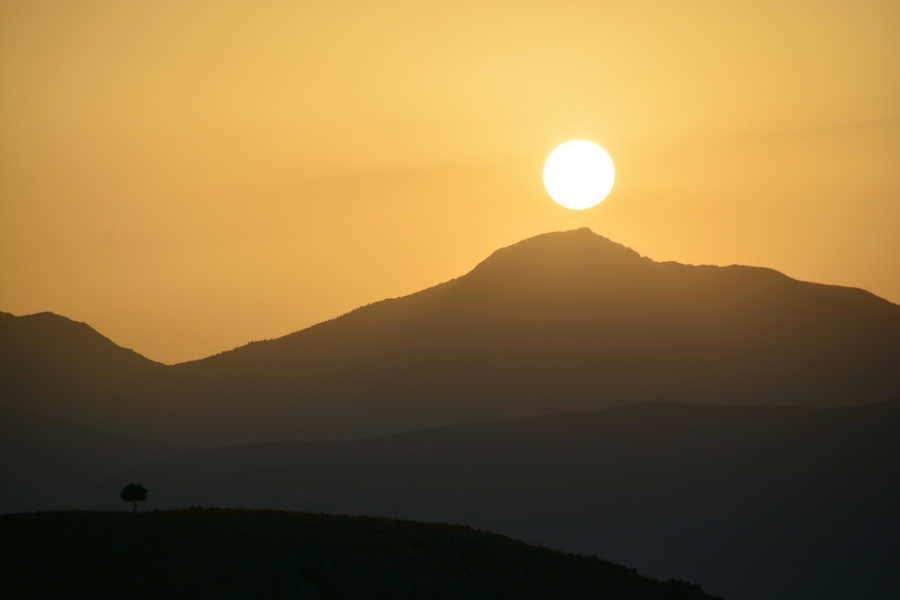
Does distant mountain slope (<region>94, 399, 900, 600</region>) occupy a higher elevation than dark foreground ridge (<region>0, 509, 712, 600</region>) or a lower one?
higher

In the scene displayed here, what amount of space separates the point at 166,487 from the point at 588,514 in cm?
8619

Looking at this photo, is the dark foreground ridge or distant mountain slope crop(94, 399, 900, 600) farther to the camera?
distant mountain slope crop(94, 399, 900, 600)

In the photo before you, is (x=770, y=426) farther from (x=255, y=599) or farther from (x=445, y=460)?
(x=255, y=599)

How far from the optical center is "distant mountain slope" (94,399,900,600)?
110500 millimetres

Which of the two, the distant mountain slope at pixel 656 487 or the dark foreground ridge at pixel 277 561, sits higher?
the distant mountain slope at pixel 656 487

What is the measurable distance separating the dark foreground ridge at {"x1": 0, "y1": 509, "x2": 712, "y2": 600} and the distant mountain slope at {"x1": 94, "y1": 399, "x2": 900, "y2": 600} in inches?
2743

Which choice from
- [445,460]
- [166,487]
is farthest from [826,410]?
[166,487]

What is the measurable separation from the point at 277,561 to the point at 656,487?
10866 cm

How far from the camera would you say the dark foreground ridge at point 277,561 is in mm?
A: 34906

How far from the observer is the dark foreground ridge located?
115ft

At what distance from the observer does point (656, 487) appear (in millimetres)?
137875

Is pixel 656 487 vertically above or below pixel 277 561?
above

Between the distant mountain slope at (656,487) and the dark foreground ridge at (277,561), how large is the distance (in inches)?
2743

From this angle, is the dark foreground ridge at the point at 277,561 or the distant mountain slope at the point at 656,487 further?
the distant mountain slope at the point at 656,487
